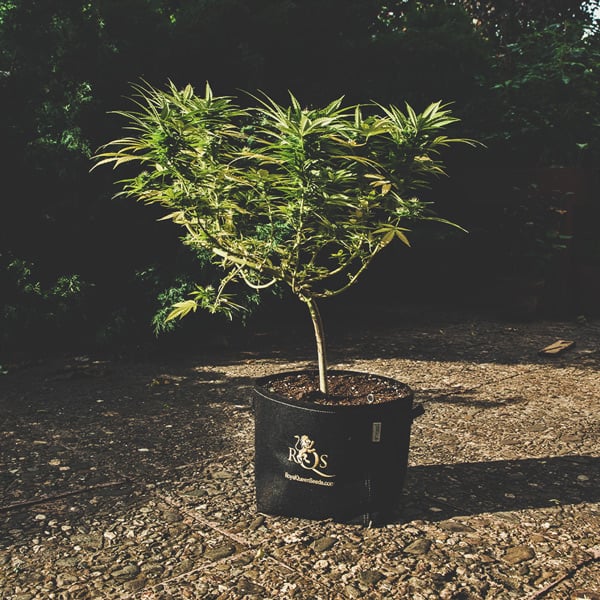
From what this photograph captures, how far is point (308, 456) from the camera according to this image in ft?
9.68

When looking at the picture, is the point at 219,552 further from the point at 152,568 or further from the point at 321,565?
the point at 321,565

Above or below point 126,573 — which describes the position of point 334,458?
above

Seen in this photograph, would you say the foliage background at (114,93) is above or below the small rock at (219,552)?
above

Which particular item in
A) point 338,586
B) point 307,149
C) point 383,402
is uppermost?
point 307,149

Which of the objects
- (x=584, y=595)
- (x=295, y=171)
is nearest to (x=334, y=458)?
(x=584, y=595)

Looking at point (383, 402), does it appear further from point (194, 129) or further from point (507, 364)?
point (507, 364)

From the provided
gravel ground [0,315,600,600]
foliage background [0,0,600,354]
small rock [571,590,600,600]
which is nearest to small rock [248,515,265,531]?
gravel ground [0,315,600,600]

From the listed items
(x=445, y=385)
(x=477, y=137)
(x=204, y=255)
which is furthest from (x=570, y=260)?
(x=204, y=255)

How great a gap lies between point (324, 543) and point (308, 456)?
1.09 feet

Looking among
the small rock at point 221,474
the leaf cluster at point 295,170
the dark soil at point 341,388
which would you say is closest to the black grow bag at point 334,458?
Answer: the dark soil at point 341,388

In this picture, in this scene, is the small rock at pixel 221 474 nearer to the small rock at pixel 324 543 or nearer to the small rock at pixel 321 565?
the small rock at pixel 324 543

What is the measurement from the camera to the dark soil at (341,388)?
3.13m

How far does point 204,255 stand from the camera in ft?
18.5

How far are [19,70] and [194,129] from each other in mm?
3478
